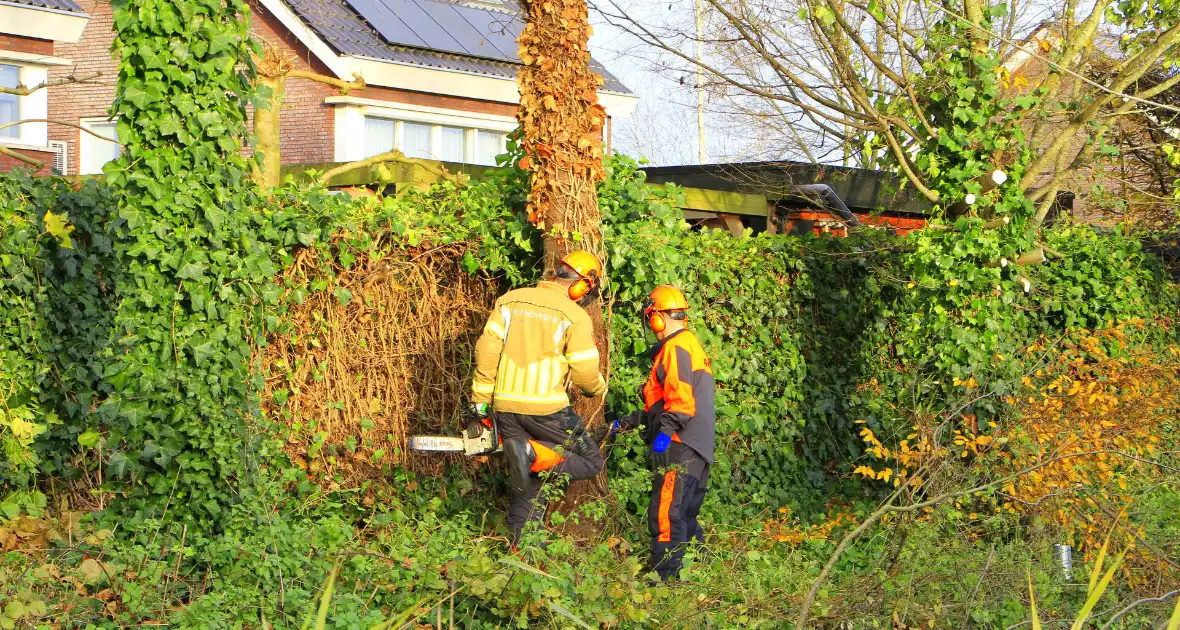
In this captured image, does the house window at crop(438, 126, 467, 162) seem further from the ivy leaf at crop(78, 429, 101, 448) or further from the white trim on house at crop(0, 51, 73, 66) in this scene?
the ivy leaf at crop(78, 429, 101, 448)

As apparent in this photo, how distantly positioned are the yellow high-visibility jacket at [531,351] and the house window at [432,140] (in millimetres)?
14598

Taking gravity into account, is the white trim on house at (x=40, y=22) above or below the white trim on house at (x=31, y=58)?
above

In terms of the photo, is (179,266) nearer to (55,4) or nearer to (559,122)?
(559,122)

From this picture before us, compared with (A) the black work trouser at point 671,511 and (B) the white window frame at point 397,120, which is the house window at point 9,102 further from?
(A) the black work trouser at point 671,511

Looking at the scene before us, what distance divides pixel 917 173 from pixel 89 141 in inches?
692

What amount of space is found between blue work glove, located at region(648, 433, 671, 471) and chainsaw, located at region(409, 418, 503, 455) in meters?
1.01

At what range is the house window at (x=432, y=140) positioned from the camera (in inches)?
848

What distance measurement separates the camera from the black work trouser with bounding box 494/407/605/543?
22.3 feet

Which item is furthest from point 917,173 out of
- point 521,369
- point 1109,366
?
point 521,369

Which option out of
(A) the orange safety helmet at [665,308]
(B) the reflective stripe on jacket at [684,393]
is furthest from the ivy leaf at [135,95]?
(B) the reflective stripe on jacket at [684,393]

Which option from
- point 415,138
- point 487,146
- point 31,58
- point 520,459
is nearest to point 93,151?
point 31,58

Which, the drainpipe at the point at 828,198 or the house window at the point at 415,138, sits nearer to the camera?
the drainpipe at the point at 828,198

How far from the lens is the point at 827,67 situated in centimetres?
1002

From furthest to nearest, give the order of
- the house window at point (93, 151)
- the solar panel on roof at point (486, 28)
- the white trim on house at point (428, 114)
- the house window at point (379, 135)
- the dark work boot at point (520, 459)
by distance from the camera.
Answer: the solar panel on roof at point (486, 28) → the house window at point (93, 151) → the house window at point (379, 135) → the white trim on house at point (428, 114) → the dark work boot at point (520, 459)
